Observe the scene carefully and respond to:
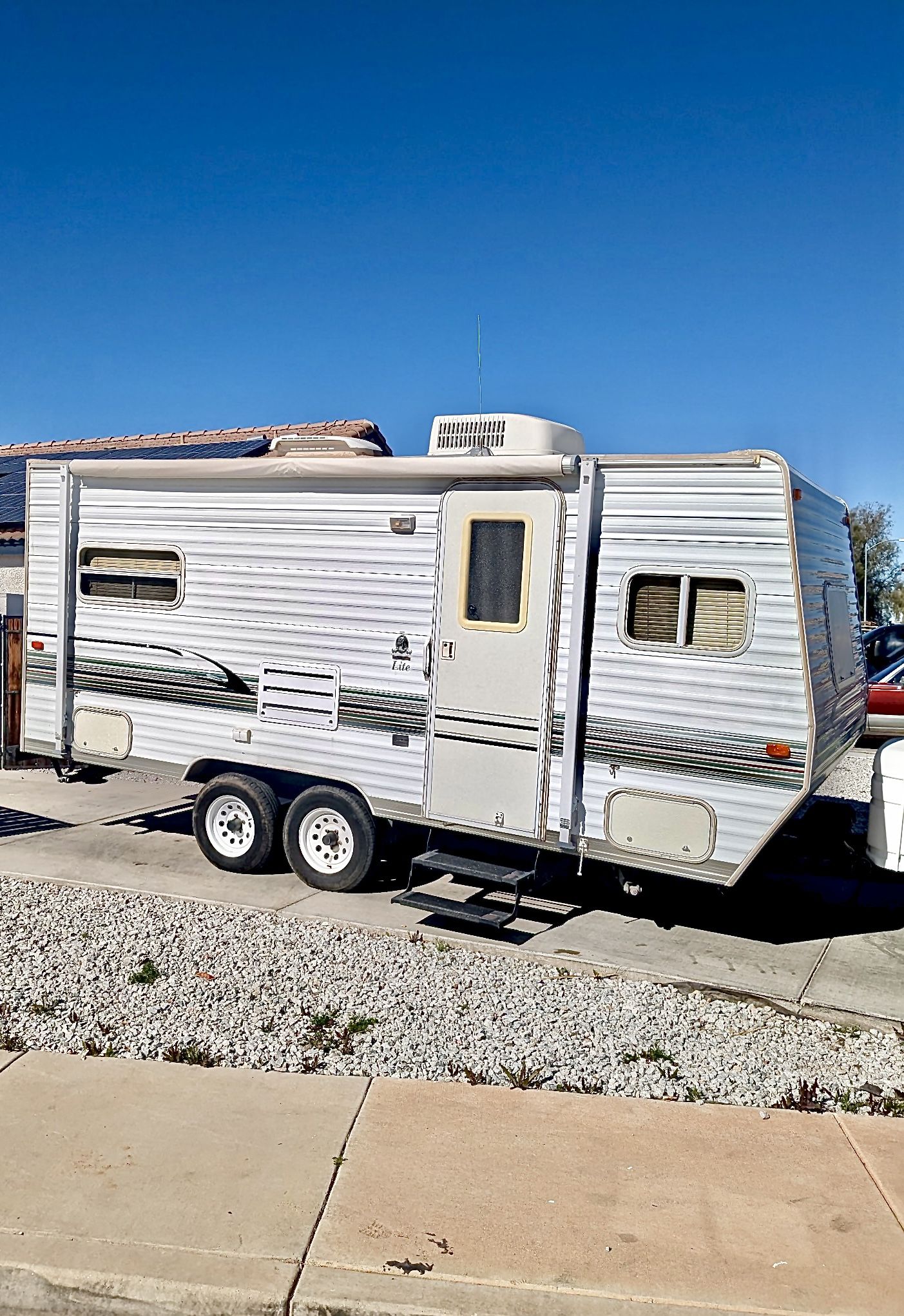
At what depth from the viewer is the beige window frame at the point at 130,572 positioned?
857 centimetres

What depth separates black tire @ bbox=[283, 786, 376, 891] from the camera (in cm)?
798

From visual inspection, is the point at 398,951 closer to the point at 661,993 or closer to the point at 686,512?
the point at 661,993

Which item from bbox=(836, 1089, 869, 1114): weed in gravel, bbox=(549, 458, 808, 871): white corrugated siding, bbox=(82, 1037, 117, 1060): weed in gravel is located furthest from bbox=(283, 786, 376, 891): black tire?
bbox=(836, 1089, 869, 1114): weed in gravel

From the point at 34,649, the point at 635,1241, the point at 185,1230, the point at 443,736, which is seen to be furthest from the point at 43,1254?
the point at 34,649

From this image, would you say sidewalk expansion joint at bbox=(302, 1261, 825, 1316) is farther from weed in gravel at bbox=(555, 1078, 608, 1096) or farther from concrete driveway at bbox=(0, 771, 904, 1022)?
concrete driveway at bbox=(0, 771, 904, 1022)

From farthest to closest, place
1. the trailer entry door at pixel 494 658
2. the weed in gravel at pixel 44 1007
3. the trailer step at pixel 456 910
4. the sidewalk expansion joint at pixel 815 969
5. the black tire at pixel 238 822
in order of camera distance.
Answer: the black tire at pixel 238 822
the trailer entry door at pixel 494 658
the trailer step at pixel 456 910
the sidewalk expansion joint at pixel 815 969
the weed in gravel at pixel 44 1007

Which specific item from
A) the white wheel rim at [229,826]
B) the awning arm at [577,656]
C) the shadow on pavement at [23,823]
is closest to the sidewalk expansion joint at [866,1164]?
the awning arm at [577,656]

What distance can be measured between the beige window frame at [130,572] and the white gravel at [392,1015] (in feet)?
8.47

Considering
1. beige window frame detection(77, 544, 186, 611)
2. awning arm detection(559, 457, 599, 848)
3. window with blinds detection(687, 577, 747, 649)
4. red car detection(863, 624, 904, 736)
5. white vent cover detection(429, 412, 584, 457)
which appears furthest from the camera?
red car detection(863, 624, 904, 736)

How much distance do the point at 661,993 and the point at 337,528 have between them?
12.3ft

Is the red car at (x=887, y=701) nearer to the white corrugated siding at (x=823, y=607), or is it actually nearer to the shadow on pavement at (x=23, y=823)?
the white corrugated siding at (x=823, y=607)

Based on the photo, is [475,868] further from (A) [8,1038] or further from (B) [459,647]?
(A) [8,1038]

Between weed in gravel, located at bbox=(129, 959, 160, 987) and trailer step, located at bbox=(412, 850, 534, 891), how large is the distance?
188 centimetres

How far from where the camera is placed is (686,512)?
21.9ft
